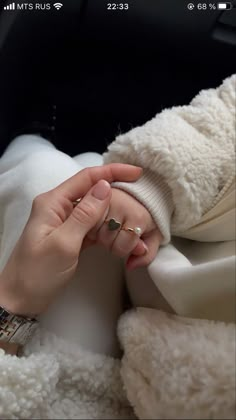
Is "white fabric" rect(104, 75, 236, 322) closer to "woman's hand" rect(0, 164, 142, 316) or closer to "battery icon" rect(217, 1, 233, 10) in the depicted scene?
"woman's hand" rect(0, 164, 142, 316)

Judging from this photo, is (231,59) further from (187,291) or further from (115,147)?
(187,291)

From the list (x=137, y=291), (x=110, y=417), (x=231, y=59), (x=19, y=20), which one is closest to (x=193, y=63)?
(x=231, y=59)

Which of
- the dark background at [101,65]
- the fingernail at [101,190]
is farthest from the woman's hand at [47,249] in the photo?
the dark background at [101,65]

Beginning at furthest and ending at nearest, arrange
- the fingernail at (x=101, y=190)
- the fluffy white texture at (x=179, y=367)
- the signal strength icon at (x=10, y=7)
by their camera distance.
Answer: the signal strength icon at (x=10, y=7) < the fingernail at (x=101, y=190) < the fluffy white texture at (x=179, y=367)

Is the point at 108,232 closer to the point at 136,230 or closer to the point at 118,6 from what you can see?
the point at 136,230

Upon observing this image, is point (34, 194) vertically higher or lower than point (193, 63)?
lower

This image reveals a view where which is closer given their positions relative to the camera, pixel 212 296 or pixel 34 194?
pixel 212 296

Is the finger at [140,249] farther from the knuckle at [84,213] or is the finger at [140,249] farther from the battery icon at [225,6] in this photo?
the battery icon at [225,6]
